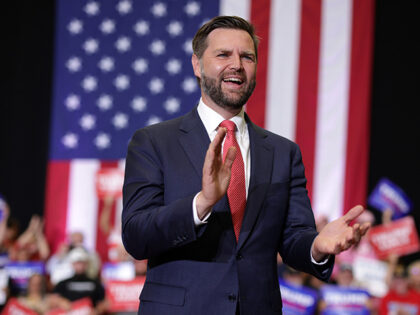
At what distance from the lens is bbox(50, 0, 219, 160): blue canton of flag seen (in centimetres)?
715

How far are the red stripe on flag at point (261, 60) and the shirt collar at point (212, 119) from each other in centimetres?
506

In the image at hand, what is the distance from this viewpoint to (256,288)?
1475 mm

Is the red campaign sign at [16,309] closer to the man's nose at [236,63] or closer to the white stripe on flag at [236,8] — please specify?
the man's nose at [236,63]

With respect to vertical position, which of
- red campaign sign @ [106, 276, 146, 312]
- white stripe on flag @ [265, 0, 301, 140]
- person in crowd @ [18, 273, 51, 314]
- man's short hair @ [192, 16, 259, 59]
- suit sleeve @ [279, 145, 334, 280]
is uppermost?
white stripe on flag @ [265, 0, 301, 140]

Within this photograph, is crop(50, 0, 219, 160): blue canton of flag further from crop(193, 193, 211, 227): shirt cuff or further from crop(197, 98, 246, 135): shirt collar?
crop(193, 193, 211, 227): shirt cuff

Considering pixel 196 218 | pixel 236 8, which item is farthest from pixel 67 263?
pixel 196 218

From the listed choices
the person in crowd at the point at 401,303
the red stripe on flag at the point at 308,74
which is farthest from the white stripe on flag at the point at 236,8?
the person in crowd at the point at 401,303

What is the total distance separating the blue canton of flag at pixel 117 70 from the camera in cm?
715

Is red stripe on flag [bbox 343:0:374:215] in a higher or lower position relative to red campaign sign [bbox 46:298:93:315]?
higher

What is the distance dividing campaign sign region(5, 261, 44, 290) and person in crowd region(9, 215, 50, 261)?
0.99 feet

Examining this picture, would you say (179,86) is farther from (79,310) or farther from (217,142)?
(217,142)

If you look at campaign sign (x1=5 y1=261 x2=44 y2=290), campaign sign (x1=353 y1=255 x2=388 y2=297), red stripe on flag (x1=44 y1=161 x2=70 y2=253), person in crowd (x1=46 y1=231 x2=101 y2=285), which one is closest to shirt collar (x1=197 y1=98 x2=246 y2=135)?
person in crowd (x1=46 y1=231 x2=101 y2=285)

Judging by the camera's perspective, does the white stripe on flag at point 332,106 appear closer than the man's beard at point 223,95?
No

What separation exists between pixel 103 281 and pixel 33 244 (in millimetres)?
1250
